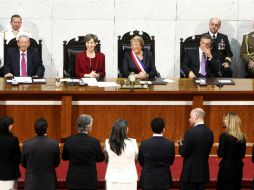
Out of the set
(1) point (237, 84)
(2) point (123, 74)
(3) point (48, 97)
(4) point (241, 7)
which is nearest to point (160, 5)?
(4) point (241, 7)

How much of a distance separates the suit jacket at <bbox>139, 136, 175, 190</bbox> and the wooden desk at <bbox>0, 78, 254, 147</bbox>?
1828 millimetres

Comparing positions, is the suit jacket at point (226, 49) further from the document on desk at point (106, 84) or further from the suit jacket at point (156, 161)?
the suit jacket at point (156, 161)

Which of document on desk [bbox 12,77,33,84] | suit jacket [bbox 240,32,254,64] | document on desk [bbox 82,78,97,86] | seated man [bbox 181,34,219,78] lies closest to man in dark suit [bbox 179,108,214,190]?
document on desk [bbox 82,78,97,86]

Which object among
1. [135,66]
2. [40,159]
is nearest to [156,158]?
[40,159]

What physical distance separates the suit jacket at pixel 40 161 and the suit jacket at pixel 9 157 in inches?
4.5

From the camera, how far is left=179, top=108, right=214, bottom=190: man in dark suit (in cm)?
726

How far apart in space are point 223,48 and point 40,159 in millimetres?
5151

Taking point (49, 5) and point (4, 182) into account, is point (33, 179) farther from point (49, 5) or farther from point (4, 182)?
point (49, 5)

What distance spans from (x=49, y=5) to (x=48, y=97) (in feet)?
13.3

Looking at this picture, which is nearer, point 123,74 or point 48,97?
point 48,97

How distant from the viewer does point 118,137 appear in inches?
275

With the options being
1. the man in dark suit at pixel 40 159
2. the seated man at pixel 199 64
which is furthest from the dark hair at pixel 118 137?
the seated man at pixel 199 64

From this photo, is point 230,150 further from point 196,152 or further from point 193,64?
point 193,64

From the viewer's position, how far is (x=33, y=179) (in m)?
7.10
